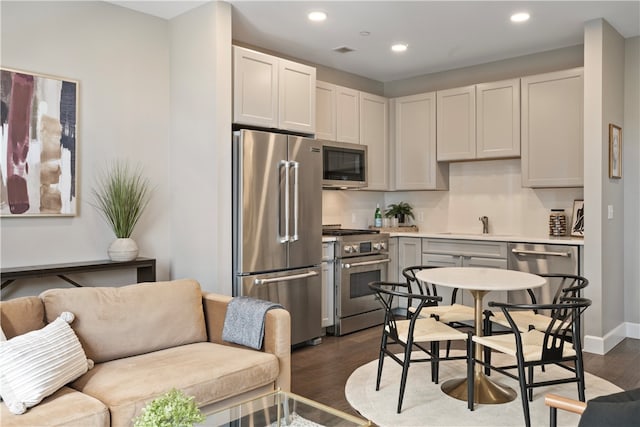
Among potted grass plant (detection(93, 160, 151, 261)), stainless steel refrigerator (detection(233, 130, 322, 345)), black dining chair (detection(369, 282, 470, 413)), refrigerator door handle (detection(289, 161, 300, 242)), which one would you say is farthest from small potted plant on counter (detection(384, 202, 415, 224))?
potted grass plant (detection(93, 160, 151, 261))

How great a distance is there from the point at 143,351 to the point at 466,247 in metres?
3.29

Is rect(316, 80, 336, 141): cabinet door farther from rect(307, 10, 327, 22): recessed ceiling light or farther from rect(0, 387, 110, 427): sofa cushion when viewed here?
rect(0, 387, 110, 427): sofa cushion

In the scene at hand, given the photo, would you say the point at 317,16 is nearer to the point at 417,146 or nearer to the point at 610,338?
the point at 417,146

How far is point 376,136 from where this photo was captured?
5750mm

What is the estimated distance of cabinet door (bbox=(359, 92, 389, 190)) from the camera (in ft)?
18.4

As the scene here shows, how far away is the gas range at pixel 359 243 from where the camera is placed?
4.76m

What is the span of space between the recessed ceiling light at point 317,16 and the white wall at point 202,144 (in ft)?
2.14

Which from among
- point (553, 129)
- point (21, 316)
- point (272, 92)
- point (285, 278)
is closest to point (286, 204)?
point (285, 278)

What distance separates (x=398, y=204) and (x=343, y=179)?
1.37 m

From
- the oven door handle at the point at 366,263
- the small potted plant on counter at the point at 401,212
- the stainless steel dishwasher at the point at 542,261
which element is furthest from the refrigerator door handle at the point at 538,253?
the small potted plant on counter at the point at 401,212

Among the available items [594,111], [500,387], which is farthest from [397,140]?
[500,387]

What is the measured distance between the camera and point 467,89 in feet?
17.4

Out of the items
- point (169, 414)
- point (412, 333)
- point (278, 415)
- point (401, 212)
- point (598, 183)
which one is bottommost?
point (278, 415)

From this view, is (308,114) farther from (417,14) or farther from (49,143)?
(49,143)
